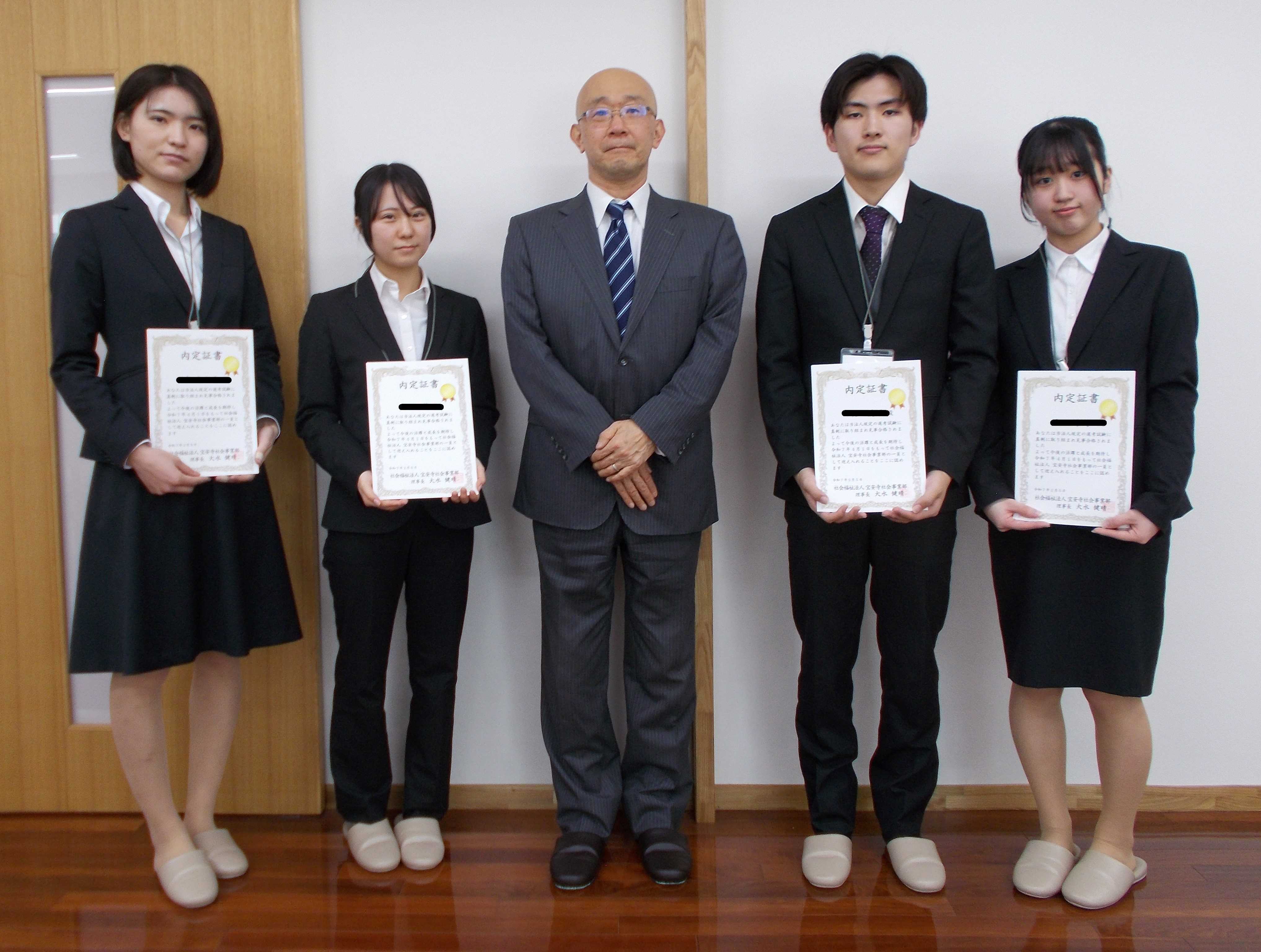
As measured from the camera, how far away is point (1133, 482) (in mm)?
2012

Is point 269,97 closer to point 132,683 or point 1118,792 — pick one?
point 132,683

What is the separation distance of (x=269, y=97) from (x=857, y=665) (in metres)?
2.15

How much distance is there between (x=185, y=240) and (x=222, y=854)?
4.71ft

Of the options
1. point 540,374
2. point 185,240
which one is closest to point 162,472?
point 185,240

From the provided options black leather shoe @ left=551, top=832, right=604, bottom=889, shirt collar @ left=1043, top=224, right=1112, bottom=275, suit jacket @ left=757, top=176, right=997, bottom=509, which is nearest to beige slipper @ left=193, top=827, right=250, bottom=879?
black leather shoe @ left=551, top=832, right=604, bottom=889

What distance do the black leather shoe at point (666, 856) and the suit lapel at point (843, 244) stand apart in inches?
49.4

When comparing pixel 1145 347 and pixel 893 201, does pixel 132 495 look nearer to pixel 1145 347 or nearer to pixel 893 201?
pixel 893 201

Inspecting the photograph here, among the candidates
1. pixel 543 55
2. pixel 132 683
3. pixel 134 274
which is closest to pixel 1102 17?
pixel 543 55

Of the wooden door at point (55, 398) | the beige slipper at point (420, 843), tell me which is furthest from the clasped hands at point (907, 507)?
the wooden door at point (55, 398)

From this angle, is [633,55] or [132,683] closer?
[132,683]

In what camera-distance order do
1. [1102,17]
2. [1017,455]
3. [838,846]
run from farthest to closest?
[1102,17] → [838,846] → [1017,455]

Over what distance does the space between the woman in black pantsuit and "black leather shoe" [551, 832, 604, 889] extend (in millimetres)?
309

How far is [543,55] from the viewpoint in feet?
8.02

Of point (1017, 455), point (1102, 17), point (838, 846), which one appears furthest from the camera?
point (1102, 17)
